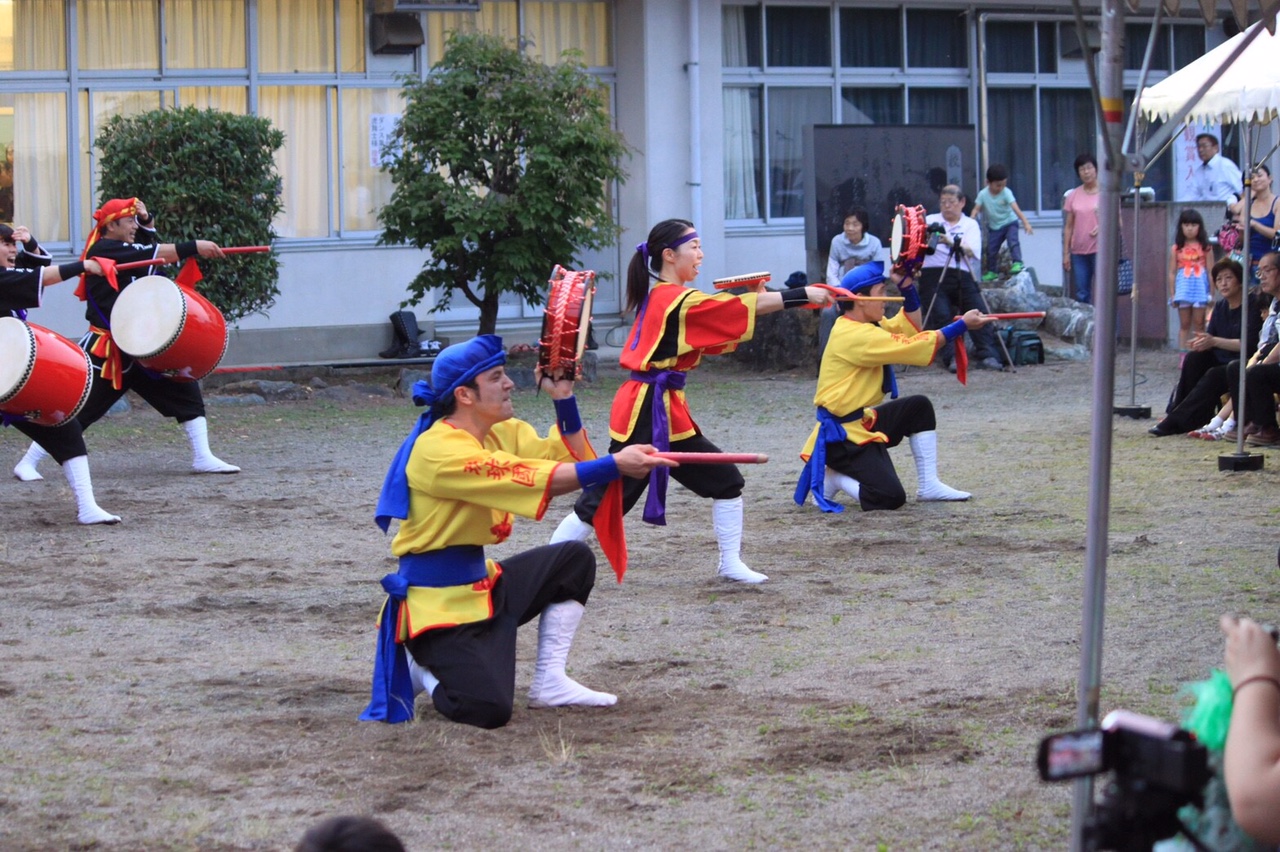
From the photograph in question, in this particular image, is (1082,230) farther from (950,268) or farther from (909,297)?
(909,297)

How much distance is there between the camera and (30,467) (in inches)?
362

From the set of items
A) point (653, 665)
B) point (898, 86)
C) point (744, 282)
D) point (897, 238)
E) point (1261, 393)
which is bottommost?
point (653, 665)

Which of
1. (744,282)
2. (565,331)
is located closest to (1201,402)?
(744,282)

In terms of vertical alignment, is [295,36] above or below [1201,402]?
above

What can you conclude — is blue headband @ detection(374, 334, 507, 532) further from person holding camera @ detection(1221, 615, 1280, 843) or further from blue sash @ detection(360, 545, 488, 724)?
person holding camera @ detection(1221, 615, 1280, 843)

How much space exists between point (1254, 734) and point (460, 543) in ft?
8.43

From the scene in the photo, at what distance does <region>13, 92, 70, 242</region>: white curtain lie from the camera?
1424 centimetres

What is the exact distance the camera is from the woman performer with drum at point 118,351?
28.9 ft

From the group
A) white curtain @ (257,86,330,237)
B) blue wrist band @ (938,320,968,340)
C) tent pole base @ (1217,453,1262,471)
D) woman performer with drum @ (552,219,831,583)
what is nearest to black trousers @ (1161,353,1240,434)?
tent pole base @ (1217,453,1262,471)

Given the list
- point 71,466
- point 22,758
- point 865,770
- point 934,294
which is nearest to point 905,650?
point 865,770

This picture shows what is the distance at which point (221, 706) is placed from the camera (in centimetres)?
470

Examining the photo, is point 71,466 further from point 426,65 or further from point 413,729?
point 426,65

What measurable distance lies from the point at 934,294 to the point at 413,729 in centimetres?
991

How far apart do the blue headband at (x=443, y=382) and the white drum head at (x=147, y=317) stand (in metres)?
4.55
